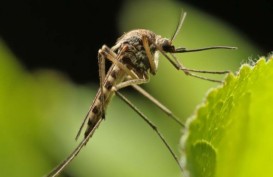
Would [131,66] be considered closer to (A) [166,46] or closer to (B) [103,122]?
(A) [166,46]

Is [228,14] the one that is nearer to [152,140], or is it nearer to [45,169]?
[152,140]

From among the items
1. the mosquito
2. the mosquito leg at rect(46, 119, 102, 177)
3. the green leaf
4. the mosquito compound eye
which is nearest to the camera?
the green leaf

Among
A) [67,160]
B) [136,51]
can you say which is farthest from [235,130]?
[136,51]

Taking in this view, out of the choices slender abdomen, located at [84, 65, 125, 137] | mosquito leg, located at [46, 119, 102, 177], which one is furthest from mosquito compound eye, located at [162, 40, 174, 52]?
mosquito leg, located at [46, 119, 102, 177]

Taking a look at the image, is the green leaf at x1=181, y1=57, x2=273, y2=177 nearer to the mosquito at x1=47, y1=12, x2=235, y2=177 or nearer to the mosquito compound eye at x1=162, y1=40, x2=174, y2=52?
the mosquito at x1=47, y1=12, x2=235, y2=177

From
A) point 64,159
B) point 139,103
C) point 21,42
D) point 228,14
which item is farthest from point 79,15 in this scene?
point 64,159

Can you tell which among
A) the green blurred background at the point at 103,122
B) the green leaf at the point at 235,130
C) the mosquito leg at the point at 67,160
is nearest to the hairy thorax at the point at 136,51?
the green blurred background at the point at 103,122
